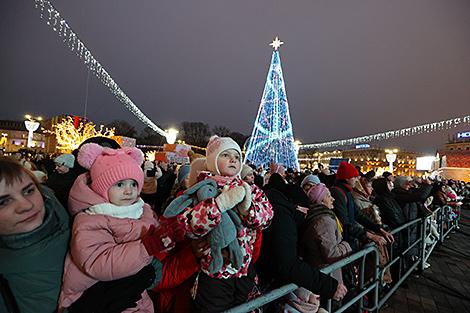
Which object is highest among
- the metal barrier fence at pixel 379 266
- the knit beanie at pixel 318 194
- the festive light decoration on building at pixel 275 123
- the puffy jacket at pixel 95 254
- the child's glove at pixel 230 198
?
the festive light decoration on building at pixel 275 123

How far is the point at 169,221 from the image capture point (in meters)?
1.65

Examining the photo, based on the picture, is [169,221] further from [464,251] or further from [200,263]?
[464,251]

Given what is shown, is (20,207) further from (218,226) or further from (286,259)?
(286,259)

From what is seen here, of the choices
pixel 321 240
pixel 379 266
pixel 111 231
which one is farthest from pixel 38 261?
pixel 379 266

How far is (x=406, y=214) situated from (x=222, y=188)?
4748 mm

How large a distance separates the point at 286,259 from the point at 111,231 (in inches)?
48.8

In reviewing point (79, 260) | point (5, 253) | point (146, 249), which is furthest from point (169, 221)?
point (5, 253)

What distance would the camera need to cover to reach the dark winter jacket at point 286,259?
193cm

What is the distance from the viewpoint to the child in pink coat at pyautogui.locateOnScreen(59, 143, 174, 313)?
1297 mm

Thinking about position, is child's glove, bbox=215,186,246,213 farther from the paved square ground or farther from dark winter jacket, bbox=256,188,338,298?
the paved square ground

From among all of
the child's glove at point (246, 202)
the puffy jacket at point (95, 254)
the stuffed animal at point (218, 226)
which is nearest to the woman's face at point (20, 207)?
the puffy jacket at point (95, 254)

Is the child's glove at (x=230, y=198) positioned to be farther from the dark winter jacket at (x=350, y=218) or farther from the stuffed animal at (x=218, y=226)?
the dark winter jacket at (x=350, y=218)

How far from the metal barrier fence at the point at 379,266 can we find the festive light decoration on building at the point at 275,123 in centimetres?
1128

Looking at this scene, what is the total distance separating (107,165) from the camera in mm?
1614
